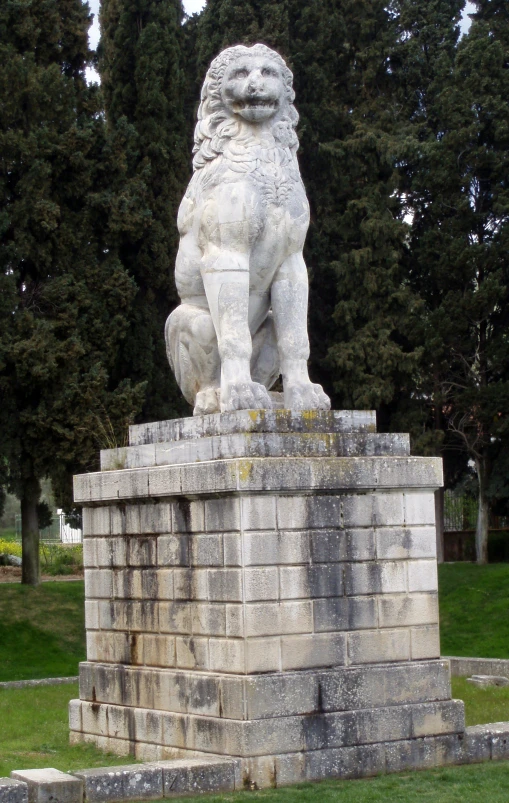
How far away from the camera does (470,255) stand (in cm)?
2311

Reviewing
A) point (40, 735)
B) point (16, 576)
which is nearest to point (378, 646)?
point (40, 735)

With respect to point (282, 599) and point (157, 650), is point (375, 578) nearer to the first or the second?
point (282, 599)

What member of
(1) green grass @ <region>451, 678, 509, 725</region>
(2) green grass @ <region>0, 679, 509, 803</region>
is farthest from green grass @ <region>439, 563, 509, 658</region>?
(2) green grass @ <region>0, 679, 509, 803</region>

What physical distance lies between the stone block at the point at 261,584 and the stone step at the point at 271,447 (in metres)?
0.73

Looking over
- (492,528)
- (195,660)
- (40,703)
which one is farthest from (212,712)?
(492,528)

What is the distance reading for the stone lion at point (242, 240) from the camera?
8586mm

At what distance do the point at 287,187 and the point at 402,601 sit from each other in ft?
9.45

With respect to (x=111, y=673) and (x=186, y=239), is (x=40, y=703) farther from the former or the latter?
(x=186, y=239)

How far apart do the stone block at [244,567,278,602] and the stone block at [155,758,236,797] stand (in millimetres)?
1009

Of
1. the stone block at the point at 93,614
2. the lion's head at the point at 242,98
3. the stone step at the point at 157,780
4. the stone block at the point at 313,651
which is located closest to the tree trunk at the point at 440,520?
the stone block at the point at 93,614

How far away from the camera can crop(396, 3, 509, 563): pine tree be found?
23.1 meters

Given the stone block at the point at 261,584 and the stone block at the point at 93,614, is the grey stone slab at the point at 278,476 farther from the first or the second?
the stone block at the point at 93,614

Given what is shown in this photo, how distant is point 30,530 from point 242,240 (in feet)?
43.3

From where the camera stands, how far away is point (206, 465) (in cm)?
803
